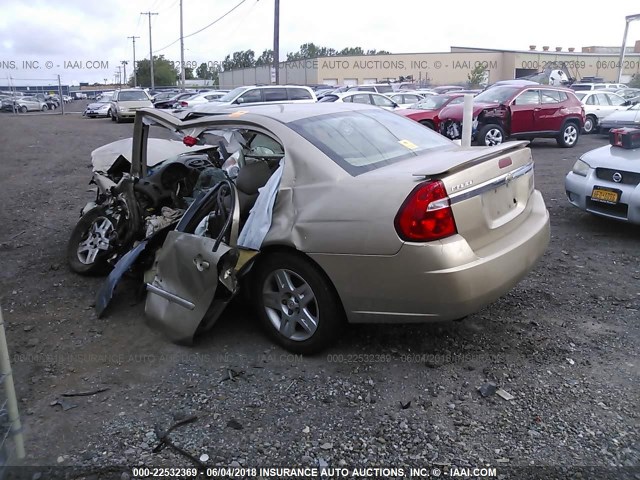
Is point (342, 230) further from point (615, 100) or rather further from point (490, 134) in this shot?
point (615, 100)

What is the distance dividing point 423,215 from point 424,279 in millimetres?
347

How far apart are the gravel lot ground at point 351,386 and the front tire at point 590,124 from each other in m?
15.4

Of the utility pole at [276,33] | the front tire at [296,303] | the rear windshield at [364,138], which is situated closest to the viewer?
the front tire at [296,303]

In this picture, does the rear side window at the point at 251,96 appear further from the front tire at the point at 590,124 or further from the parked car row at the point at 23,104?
the parked car row at the point at 23,104

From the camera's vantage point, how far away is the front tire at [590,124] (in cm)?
1827

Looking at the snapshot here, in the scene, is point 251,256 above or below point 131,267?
above

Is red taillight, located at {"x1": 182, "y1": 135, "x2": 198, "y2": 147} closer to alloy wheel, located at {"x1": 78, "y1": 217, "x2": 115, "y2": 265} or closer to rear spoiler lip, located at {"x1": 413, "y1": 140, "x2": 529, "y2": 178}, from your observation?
alloy wheel, located at {"x1": 78, "y1": 217, "x2": 115, "y2": 265}

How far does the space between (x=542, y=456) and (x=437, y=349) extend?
1.07m

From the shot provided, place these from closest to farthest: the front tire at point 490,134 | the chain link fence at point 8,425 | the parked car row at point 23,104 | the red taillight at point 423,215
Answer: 1. the chain link fence at point 8,425
2. the red taillight at point 423,215
3. the front tire at point 490,134
4. the parked car row at point 23,104

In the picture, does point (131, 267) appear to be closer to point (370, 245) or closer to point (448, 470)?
point (370, 245)

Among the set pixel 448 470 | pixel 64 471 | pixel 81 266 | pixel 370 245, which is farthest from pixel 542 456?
pixel 81 266

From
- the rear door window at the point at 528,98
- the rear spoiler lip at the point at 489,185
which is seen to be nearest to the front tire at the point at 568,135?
the rear door window at the point at 528,98

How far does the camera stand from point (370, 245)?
3033 millimetres

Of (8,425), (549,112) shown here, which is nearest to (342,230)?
(8,425)
